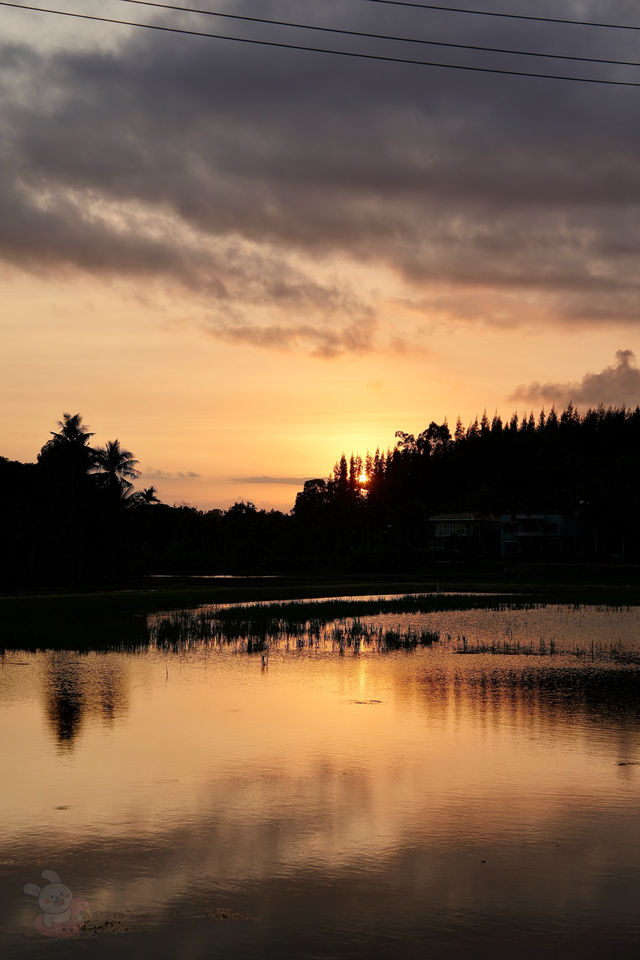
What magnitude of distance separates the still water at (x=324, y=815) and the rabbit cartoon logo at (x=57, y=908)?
0.42 ft

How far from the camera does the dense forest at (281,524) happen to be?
101 metres

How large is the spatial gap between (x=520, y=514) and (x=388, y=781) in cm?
15069

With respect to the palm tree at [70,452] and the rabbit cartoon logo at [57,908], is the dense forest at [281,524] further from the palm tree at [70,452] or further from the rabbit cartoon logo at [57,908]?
the rabbit cartoon logo at [57,908]

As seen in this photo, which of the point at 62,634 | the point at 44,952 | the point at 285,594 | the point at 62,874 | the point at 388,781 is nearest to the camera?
the point at 44,952

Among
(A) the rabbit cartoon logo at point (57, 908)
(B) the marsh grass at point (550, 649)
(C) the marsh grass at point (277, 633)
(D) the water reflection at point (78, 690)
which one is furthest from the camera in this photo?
(C) the marsh grass at point (277, 633)

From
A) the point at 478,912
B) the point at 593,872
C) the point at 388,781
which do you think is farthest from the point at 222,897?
the point at 388,781

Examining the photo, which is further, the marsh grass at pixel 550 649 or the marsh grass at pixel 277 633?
the marsh grass at pixel 277 633

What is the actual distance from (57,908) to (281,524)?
17583 cm

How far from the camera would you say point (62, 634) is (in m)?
45.1

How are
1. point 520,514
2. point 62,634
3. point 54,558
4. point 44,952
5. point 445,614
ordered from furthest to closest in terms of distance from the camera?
point 520,514 → point 54,558 → point 445,614 → point 62,634 → point 44,952

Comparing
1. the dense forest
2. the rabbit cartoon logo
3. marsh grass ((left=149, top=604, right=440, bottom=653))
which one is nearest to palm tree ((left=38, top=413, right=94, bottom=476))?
the dense forest

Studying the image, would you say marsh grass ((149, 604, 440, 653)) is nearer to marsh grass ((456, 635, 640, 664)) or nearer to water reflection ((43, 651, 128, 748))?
marsh grass ((456, 635, 640, 664))

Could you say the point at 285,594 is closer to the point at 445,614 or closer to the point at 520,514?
the point at 445,614

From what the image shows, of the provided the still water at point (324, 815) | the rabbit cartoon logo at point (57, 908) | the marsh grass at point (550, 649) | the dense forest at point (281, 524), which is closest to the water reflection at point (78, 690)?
the still water at point (324, 815)
